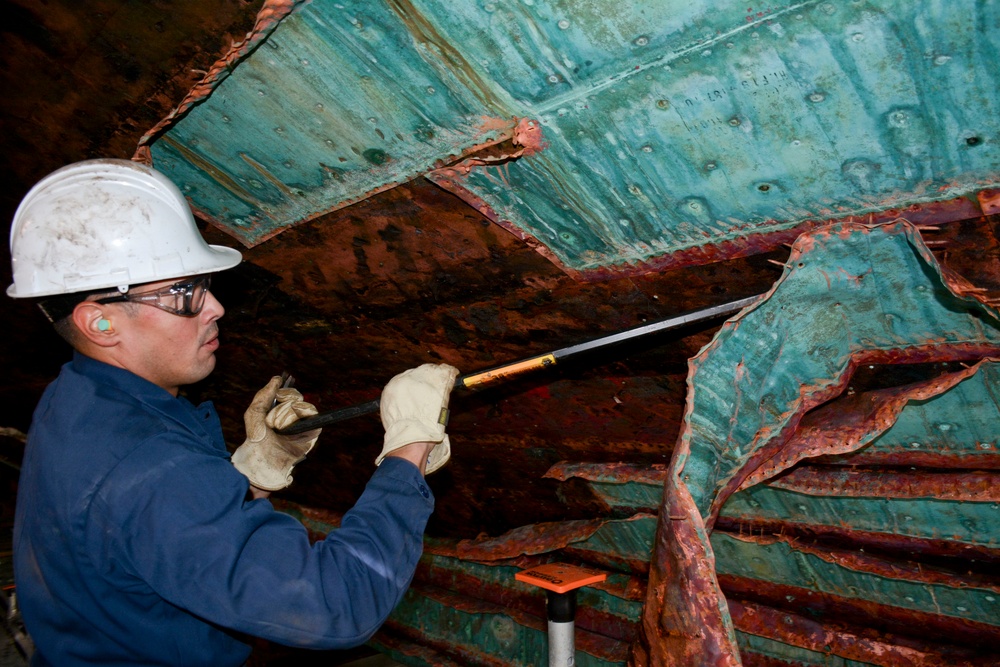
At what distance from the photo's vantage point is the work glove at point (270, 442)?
2.24 m

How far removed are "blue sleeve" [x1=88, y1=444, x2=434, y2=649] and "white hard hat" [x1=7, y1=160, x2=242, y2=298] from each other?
467 mm

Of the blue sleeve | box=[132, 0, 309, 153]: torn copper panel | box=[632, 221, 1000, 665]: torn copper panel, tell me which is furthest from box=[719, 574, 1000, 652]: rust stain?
box=[132, 0, 309, 153]: torn copper panel

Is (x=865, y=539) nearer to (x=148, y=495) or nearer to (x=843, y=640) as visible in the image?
(x=843, y=640)

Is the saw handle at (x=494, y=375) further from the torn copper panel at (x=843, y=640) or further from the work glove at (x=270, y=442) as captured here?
the torn copper panel at (x=843, y=640)

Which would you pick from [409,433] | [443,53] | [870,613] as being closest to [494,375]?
[409,433]

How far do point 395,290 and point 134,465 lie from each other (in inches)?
45.5

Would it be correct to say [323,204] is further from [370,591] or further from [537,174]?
[370,591]

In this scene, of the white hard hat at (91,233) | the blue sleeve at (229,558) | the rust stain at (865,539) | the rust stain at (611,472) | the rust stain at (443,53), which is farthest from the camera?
the rust stain at (611,472)

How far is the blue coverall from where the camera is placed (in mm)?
1269

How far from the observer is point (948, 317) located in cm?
146

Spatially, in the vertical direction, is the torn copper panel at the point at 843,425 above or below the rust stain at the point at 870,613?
above

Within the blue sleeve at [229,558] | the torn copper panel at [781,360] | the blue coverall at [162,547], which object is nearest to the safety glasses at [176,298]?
the blue coverall at [162,547]

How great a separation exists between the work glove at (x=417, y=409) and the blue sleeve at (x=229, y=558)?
38cm

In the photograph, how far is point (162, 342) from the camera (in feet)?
5.10
